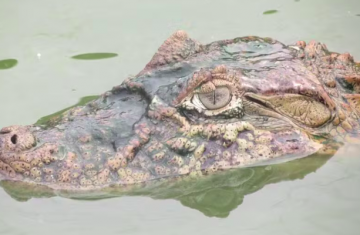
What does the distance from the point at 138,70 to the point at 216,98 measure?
276cm

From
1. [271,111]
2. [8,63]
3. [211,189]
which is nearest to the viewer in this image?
[211,189]

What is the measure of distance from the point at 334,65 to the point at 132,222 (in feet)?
7.60

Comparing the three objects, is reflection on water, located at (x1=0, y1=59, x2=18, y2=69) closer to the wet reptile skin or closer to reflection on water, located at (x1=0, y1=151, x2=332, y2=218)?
the wet reptile skin

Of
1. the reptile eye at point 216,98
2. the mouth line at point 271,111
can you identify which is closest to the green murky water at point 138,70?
the mouth line at point 271,111

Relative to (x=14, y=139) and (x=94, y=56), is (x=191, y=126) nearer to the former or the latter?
(x=14, y=139)

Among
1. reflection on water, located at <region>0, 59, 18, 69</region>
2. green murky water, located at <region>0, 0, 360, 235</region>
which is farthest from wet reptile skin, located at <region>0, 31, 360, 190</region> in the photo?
reflection on water, located at <region>0, 59, 18, 69</region>

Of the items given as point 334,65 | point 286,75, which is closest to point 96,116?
point 286,75

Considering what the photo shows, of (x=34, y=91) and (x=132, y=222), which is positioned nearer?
(x=132, y=222)

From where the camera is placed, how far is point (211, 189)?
186 inches

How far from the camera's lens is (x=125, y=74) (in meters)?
7.32

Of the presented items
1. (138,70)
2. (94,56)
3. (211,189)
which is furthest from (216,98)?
(94,56)

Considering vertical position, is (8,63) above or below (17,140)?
below

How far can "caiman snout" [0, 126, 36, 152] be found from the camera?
455cm

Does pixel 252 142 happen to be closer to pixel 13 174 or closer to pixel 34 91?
pixel 13 174
